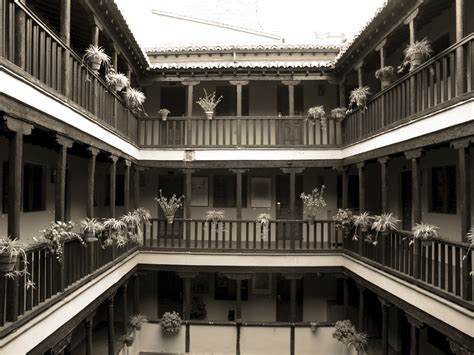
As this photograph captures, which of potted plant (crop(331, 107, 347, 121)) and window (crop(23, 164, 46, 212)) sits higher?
potted plant (crop(331, 107, 347, 121))

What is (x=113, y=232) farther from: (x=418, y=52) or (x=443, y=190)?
(x=443, y=190)

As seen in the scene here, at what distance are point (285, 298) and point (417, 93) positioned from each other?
10814 millimetres

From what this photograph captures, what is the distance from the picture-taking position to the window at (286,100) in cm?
1903

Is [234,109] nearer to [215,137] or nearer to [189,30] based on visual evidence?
[215,137]

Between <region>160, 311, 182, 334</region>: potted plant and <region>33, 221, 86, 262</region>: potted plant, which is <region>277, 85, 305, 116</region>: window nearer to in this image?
<region>160, 311, 182, 334</region>: potted plant

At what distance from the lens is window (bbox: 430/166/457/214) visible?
12.4 m

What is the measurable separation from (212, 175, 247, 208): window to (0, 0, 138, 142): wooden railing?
6.40m

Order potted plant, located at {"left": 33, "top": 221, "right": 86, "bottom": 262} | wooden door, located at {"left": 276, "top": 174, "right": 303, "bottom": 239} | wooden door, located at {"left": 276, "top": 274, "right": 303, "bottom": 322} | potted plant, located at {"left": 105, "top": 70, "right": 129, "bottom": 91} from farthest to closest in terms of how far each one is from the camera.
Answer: wooden door, located at {"left": 276, "top": 174, "right": 303, "bottom": 239}
wooden door, located at {"left": 276, "top": 274, "right": 303, "bottom": 322}
potted plant, located at {"left": 105, "top": 70, "right": 129, "bottom": 91}
potted plant, located at {"left": 33, "top": 221, "right": 86, "bottom": 262}

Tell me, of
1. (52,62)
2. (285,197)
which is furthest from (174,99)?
(52,62)

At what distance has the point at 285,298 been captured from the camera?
18.8 m

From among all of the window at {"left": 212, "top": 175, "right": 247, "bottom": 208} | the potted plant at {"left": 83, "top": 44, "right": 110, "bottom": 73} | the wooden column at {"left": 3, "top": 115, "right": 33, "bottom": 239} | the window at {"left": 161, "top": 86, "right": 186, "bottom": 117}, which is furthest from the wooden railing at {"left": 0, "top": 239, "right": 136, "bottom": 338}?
the window at {"left": 161, "top": 86, "right": 186, "bottom": 117}

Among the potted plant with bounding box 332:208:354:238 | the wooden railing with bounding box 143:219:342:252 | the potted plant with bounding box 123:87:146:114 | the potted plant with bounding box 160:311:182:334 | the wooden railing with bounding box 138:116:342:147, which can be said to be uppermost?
the potted plant with bounding box 123:87:146:114

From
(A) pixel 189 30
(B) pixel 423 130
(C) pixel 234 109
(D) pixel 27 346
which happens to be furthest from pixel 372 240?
(A) pixel 189 30

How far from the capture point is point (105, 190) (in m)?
18.7
